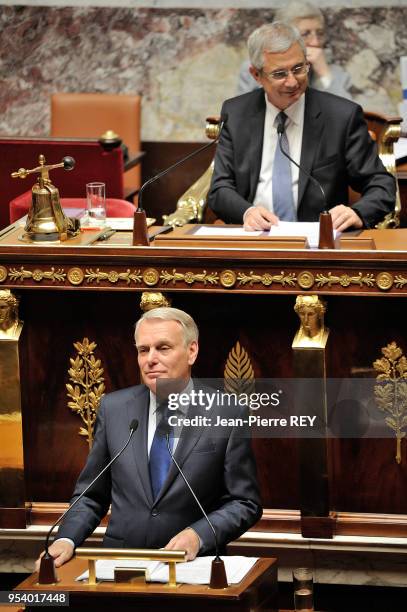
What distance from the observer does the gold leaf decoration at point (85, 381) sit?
467cm

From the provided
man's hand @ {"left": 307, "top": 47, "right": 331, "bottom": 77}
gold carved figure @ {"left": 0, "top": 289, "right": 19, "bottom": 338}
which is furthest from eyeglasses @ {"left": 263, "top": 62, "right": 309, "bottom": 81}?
man's hand @ {"left": 307, "top": 47, "right": 331, "bottom": 77}

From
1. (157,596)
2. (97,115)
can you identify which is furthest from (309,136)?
(97,115)

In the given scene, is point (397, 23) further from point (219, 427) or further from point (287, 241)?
point (219, 427)

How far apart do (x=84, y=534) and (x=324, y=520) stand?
3.46 ft

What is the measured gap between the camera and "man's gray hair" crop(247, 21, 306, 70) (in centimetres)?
498

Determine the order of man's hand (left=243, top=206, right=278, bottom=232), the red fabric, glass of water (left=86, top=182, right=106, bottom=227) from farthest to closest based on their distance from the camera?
1. the red fabric
2. glass of water (left=86, top=182, right=106, bottom=227)
3. man's hand (left=243, top=206, right=278, bottom=232)

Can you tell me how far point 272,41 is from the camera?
16.4 feet

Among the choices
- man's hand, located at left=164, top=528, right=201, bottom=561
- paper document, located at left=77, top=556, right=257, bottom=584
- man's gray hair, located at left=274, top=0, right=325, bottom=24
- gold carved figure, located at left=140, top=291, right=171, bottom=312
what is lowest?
paper document, located at left=77, top=556, right=257, bottom=584

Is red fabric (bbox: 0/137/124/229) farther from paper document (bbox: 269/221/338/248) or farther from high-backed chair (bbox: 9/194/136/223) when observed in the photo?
paper document (bbox: 269/221/338/248)

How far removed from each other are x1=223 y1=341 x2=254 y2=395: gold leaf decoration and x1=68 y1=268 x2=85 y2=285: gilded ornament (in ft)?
1.74

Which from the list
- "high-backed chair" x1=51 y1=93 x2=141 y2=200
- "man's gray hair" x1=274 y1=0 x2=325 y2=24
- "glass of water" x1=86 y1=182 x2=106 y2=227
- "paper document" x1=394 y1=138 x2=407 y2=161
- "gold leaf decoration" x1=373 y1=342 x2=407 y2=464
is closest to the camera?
"gold leaf decoration" x1=373 y1=342 x2=407 y2=464

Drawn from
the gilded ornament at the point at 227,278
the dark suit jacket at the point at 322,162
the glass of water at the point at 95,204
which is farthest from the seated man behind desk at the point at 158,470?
the dark suit jacket at the point at 322,162

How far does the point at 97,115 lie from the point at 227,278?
4138 millimetres

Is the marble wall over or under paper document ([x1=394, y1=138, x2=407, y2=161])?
over
